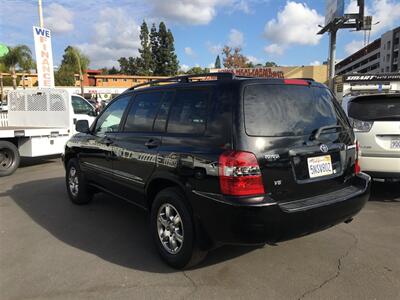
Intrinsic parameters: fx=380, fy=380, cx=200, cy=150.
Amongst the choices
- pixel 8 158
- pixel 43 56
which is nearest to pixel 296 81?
pixel 8 158

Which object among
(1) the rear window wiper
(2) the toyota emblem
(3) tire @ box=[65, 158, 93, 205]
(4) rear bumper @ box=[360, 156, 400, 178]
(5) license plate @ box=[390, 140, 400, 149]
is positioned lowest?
(3) tire @ box=[65, 158, 93, 205]

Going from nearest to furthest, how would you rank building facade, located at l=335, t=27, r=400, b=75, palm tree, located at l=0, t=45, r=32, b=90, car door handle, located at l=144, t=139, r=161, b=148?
car door handle, located at l=144, t=139, r=161, b=148 → palm tree, located at l=0, t=45, r=32, b=90 → building facade, located at l=335, t=27, r=400, b=75

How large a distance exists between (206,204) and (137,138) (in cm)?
144

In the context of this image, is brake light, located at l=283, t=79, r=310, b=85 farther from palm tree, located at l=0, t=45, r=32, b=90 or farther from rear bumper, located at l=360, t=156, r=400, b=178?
palm tree, located at l=0, t=45, r=32, b=90

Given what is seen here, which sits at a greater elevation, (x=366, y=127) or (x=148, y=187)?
(x=366, y=127)

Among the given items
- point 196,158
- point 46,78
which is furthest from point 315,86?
point 46,78

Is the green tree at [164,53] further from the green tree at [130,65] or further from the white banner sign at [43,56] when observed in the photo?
the white banner sign at [43,56]

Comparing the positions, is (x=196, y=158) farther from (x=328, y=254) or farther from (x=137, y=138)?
(x=328, y=254)

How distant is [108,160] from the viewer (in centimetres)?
502

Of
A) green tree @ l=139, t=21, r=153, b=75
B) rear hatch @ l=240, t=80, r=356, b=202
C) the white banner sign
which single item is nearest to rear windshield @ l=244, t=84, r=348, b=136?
rear hatch @ l=240, t=80, r=356, b=202

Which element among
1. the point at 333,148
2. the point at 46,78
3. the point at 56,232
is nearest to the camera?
the point at 333,148

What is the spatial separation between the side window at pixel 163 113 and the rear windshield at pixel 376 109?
3432mm

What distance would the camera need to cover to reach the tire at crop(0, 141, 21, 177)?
8922 mm

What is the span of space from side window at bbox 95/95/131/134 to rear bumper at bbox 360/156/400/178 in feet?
12.1
